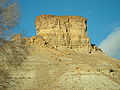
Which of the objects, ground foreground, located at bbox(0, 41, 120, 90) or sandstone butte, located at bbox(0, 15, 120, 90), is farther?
sandstone butte, located at bbox(0, 15, 120, 90)

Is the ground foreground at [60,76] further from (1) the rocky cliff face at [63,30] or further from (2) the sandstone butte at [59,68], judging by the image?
(1) the rocky cliff face at [63,30]

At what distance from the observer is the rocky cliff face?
206 ft

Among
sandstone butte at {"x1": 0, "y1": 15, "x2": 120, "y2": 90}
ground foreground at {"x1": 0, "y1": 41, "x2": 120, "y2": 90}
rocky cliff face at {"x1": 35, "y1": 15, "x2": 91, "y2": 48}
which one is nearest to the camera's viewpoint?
ground foreground at {"x1": 0, "y1": 41, "x2": 120, "y2": 90}

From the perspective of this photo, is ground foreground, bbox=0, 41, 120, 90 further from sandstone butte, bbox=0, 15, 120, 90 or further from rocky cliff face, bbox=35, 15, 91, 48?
rocky cliff face, bbox=35, 15, 91, 48

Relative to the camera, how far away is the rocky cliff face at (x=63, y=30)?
62.7m

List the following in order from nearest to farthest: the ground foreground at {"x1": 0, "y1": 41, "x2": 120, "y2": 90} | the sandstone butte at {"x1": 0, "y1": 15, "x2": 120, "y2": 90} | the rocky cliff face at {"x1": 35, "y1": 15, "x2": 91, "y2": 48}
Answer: the ground foreground at {"x1": 0, "y1": 41, "x2": 120, "y2": 90}, the sandstone butte at {"x1": 0, "y1": 15, "x2": 120, "y2": 90}, the rocky cliff face at {"x1": 35, "y1": 15, "x2": 91, "y2": 48}

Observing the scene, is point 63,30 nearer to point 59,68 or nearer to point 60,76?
point 59,68

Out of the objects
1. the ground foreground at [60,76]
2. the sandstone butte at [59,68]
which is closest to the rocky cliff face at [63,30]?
the sandstone butte at [59,68]

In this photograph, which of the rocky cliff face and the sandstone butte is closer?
the sandstone butte

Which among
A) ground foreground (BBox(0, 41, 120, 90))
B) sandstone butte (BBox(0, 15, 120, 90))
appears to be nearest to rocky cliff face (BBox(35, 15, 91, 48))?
sandstone butte (BBox(0, 15, 120, 90))

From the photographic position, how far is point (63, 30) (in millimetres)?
64875

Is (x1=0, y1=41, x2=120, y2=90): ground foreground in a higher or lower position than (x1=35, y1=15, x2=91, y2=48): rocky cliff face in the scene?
lower

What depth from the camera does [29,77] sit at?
37781 mm

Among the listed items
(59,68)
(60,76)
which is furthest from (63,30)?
(60,76)
